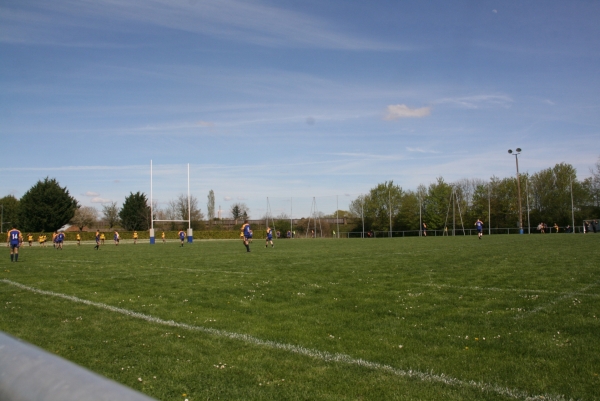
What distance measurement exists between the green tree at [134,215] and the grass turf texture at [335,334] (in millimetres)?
75108

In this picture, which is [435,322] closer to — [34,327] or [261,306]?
[261,306]

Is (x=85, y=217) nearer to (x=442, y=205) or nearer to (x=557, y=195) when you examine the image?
(x=442, y=205)

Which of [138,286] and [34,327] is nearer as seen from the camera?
[34,327]

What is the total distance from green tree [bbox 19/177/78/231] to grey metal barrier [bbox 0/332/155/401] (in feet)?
262

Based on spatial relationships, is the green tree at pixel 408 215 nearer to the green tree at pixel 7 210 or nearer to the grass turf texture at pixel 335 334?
the grass turf texture at pixel 335 334

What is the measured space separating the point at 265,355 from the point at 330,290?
4984 mm

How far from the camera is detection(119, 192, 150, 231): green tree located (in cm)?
8469

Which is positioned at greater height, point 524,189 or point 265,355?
point 524,189

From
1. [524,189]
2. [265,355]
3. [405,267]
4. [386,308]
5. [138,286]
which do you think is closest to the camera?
[265,355]

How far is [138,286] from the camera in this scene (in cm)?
1201

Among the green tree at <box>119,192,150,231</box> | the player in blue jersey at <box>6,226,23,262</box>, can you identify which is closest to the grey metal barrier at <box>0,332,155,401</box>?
the player in blue jersey at <box>6,226,23,262</box>

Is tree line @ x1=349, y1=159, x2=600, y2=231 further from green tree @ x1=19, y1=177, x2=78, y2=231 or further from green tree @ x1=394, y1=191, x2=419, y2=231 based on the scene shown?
green tree @ x1=19, y1=177, x2=78, y2=231

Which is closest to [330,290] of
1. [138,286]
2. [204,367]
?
[138,286]

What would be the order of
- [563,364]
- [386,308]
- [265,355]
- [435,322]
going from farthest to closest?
[386,308]
[435,322]
[265,355]
[563,364]
